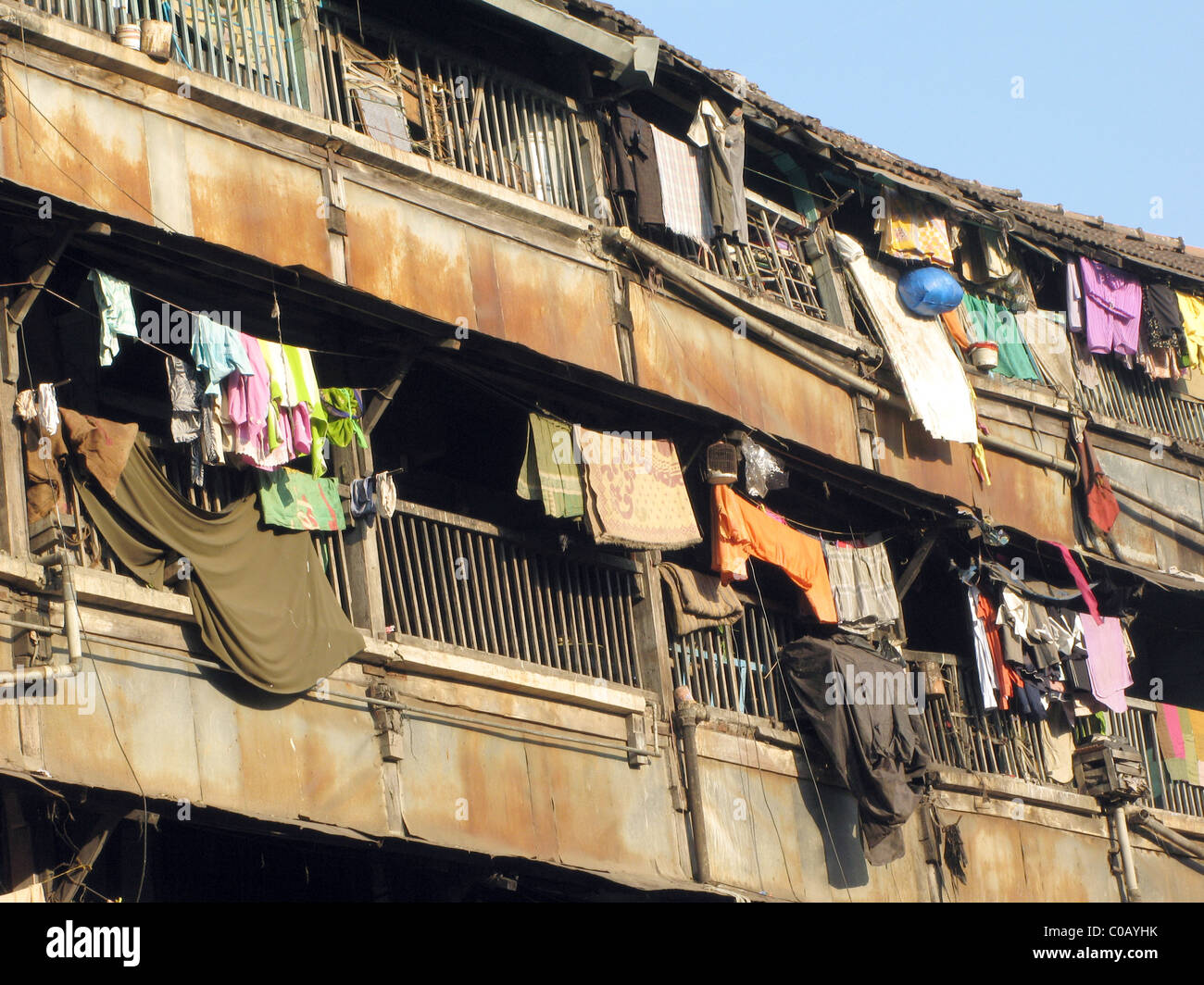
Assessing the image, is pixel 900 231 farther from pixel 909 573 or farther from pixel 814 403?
pixel 909 573

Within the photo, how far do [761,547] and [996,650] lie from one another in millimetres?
3590

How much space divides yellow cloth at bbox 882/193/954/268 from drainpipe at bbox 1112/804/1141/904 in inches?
244

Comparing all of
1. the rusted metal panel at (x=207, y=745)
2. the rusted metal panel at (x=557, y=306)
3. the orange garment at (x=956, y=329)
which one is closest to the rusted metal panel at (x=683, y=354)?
the rusted metal panel at (x=557, y=306)

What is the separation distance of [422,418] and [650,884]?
4.33m

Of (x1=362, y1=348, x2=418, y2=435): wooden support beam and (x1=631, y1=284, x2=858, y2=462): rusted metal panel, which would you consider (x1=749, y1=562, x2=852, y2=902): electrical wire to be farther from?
(x1=362, y1=348, x2=418, y2=435): wooden support beam

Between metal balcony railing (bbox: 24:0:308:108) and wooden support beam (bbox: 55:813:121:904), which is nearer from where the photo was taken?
wooden support beam (bbox: 55:813:121:904)

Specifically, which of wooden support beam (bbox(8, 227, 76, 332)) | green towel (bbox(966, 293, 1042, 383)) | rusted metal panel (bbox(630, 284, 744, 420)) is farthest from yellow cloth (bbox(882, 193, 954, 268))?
wooden support beam (bbox(8, 227, 76, 332))

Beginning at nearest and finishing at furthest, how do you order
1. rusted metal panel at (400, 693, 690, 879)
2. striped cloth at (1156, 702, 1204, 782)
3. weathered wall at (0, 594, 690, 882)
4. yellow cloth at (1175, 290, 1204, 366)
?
weathered wall at (0, 594, 690, 882), rusted metal panel at (400, 693, 690, 879), striped cloth at (1156, 702, 1204, 782), yellow cloth at (1175, 290, 1204, 366)

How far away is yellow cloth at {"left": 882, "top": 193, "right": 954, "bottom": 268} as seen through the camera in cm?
1988

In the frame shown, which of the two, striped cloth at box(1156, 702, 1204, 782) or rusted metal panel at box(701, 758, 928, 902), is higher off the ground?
striped cloth at box(1156, 702, 1204, 782)

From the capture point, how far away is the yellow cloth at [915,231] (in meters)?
19.9

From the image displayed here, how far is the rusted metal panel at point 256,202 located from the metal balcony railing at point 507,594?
84.0 inches

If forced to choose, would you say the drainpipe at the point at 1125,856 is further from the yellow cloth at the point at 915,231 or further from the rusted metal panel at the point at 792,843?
the yellow cloth at the point at 915,231

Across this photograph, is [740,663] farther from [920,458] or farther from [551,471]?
[920,458]
